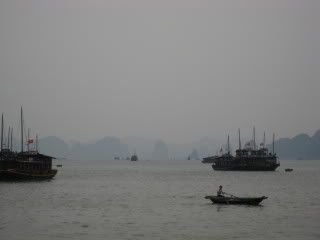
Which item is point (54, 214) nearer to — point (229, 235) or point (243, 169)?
point (229, 235)

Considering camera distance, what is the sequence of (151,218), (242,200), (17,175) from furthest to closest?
1. (17,175)
2. (242,200)
3. (151,218)

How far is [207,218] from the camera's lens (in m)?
52.8

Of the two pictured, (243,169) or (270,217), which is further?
(243,169)

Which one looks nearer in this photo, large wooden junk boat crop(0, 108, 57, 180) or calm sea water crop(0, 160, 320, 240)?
calm sea water crop(0, 160, 320, 240)

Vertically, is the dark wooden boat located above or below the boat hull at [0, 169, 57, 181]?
below

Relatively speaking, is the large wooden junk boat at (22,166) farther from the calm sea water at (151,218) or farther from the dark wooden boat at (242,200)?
the dark wooden boat at (242,200)

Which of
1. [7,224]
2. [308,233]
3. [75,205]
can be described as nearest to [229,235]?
[308,233]

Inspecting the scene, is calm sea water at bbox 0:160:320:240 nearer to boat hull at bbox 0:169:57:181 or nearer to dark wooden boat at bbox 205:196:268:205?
dark wooden boat at bbox 205:196:268:205

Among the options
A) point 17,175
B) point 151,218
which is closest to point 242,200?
point 151,218

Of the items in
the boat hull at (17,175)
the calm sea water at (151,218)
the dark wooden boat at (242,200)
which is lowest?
the calm sea water at (151,218)

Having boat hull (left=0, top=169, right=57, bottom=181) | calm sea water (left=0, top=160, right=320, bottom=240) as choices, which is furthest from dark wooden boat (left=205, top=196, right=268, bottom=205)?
boat hull (left=0, top=169, right=57, bottom=181)

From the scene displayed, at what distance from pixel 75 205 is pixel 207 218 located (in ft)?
61.8

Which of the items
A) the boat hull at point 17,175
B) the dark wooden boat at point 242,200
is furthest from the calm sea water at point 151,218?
the boat hull at point 17,175

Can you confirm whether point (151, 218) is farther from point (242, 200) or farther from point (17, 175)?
point (17, 175)
